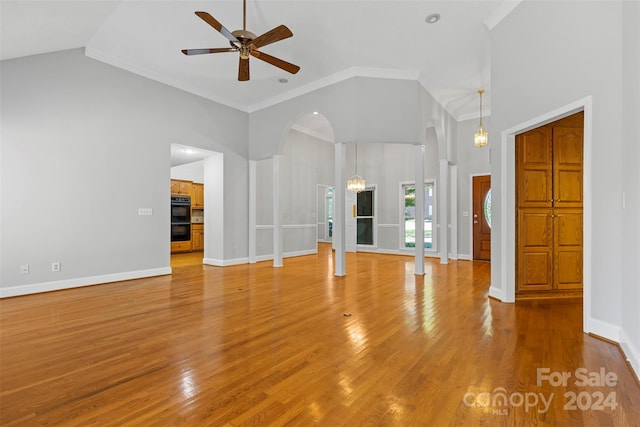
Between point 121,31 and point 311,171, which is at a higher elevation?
point 121,31

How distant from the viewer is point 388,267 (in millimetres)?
6496

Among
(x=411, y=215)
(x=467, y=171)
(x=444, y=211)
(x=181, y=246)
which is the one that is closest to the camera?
(x=444, y=211)

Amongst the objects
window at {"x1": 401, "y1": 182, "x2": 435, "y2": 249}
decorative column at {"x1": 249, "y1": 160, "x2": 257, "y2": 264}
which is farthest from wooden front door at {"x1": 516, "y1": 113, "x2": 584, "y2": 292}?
decorative column at {"x1": 249, "y1": 160, "x2": 257, "y2": 264}

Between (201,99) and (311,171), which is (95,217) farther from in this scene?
(311,171)

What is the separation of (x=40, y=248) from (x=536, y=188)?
6.90 m

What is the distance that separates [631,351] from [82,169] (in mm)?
6705

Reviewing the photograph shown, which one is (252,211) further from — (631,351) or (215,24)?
(631,351)

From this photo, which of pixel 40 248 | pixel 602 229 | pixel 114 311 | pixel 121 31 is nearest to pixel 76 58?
pixel 121 31

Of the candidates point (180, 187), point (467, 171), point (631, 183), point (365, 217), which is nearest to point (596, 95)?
point (631, 183)

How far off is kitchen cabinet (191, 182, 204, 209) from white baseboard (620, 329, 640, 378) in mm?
10029

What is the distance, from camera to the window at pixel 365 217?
9406mm

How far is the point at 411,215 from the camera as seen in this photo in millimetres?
8727

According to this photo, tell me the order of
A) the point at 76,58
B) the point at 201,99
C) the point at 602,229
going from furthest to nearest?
1. the point at 201,99
2. the point at 76,58
3. the point at 602,229

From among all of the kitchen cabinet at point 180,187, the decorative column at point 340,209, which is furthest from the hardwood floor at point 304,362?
the kitchen cabinet at point 180,187
